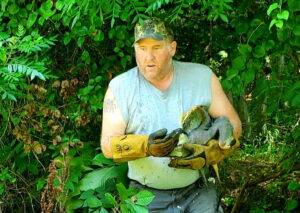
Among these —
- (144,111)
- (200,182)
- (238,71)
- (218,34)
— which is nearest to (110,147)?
(144,111)

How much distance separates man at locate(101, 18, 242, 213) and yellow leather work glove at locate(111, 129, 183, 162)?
0.01 metres

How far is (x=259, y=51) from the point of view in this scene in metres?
3.65

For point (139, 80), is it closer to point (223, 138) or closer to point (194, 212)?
point (223, 138)

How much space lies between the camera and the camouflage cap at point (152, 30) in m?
3.42

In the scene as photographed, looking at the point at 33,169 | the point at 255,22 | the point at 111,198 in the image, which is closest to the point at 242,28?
the point at 255,22

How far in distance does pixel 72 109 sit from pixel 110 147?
3.62 feet

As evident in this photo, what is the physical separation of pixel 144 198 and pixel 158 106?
1.76ft

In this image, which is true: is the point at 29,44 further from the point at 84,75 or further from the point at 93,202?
the point at 93,202

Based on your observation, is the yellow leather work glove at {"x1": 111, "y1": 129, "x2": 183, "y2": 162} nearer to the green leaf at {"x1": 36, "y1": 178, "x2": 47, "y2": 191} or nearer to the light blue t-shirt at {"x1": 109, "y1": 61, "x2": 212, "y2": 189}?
the light blue t-shirt at {"x1": 109, "y1": 61, "x2": 212, "y2": 189}

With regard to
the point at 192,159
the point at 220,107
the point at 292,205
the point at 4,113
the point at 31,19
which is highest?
the point at 31,19

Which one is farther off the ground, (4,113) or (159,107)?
(159,107)

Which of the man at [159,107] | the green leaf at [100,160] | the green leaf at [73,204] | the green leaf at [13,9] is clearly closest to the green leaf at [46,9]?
the green leaf at [13,9]

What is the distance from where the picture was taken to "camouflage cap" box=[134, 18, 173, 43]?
342 centimetres

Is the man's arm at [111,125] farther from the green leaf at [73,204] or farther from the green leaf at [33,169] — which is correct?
the green leaf at [33,169]
